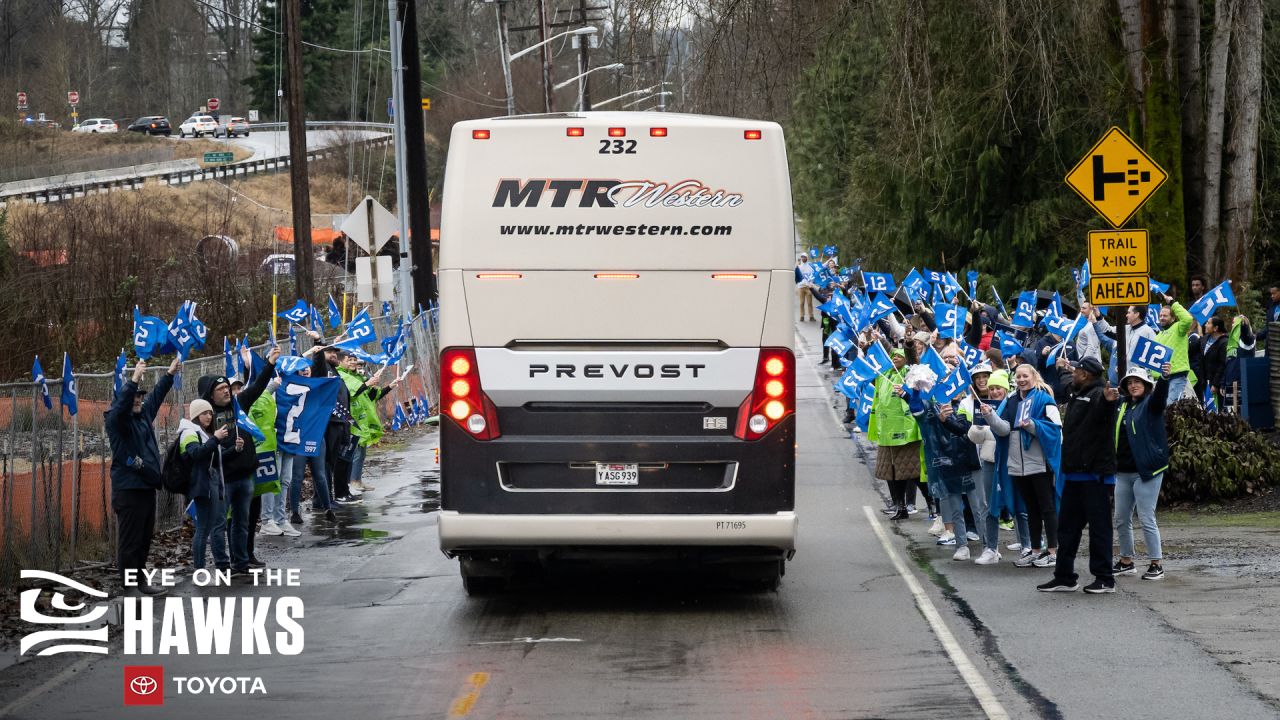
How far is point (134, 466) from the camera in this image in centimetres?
1214

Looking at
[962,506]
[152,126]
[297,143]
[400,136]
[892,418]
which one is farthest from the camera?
[152,126]

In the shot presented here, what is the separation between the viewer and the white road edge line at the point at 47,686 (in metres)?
8.66

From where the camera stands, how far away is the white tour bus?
10547 millimetres

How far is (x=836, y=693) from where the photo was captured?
870 cm

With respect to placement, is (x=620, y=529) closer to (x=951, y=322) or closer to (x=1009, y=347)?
(x=951, y=322)

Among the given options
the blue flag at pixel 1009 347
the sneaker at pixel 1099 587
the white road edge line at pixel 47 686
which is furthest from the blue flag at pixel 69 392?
A: the blue flag at pixel 1009 347

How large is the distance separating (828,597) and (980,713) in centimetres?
380

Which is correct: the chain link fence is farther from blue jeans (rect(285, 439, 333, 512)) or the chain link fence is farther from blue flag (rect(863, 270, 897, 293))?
blue flag (rect(863, 270, 897, 293))

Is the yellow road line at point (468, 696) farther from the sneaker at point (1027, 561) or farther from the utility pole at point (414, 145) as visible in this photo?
the utility pole at point (414, 145)

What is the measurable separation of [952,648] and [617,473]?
2.50 meters

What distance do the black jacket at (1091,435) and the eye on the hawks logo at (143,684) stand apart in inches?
268

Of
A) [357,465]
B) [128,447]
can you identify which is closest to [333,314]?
[357,465]

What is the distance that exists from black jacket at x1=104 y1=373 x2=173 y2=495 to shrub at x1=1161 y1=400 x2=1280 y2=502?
1045cm

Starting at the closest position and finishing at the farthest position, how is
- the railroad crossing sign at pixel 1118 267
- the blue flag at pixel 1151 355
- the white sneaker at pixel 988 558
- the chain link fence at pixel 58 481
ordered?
the chain link fence at pixel 58 481 < the blue flag at pixel 1151 355 < the white sneaker at pixel 988 558 < the railroad crossing sign at pixel 1118 267
